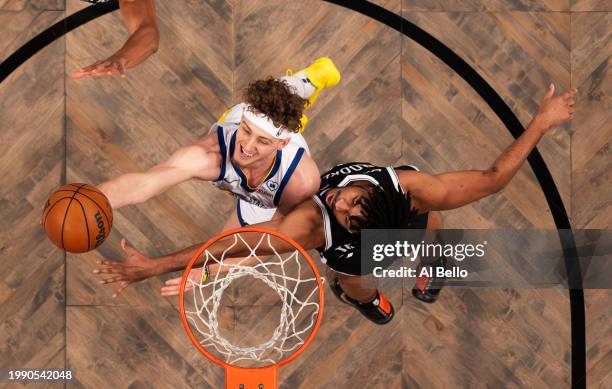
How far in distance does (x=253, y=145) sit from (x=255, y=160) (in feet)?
0.33

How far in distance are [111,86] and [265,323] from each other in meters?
1.61

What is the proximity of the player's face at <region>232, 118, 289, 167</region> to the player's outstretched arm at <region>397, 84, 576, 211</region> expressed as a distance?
686 mm

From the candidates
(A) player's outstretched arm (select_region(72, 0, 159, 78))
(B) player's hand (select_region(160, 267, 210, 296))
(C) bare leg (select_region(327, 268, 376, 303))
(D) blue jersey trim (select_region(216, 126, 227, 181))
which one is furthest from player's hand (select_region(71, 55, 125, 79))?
(C) bare leg (select_region(327, 268, 376, 303))

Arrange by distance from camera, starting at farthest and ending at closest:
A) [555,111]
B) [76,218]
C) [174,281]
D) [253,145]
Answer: [555,111], [174,281], [253,145], [76,218]

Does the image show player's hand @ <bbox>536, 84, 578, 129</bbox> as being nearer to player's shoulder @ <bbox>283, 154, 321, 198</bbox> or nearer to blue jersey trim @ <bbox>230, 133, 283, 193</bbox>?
player's shoulder @ <bbox>283, 154, 321, 198</bbox>

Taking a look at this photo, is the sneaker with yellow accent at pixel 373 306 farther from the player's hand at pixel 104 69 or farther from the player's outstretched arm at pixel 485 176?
the player's hand at pixel 104 69

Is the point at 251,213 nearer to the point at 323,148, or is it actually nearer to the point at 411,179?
the point at 323,148

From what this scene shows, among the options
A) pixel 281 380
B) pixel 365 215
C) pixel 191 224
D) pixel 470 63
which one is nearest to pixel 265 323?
pixel 281 380

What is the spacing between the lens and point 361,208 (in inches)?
126

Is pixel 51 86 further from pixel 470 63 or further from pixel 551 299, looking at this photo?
pixel 551 299

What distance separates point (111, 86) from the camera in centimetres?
386

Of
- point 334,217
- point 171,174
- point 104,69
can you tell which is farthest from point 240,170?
point 104,69

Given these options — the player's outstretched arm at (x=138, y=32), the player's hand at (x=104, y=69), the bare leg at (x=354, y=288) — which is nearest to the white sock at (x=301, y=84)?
the player's outstretched arm at (x=138, y=32)

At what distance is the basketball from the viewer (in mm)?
3023
